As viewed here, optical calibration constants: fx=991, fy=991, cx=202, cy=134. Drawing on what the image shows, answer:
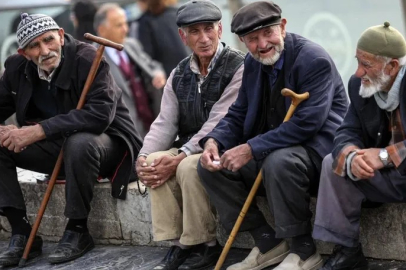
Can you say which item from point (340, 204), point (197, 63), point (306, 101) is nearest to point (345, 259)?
point (340, 204)

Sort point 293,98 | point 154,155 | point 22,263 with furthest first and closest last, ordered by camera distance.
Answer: point 22,263, point 154,155, point 293,98

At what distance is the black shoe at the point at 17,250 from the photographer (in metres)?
6.41

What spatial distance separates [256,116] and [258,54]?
0.38 m

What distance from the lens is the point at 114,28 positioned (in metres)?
8.80

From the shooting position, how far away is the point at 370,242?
5.50 m

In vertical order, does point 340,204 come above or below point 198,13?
below

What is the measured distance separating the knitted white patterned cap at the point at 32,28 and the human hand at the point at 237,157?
5.44ft

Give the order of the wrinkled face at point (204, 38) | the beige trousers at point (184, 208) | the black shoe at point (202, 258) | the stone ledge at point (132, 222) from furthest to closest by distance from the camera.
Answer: the wrinkled face at point (204, 38) < the black shoe at point (202, 258) < the beige trousers at point (184, 208) < the stone ledge at point (132, 222)

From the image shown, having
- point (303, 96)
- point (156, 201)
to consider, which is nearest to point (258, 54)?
point (303, 96)

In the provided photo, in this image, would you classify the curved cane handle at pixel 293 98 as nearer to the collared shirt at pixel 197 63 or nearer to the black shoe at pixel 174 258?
the collared shirt at pixel 197 63

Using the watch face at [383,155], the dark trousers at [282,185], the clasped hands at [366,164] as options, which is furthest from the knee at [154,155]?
the watch face at [383,155]

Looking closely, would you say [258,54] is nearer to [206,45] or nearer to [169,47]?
[206,45]

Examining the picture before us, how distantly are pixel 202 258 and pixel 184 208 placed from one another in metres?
0.34

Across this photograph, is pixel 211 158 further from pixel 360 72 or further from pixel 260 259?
pixel 360 72
